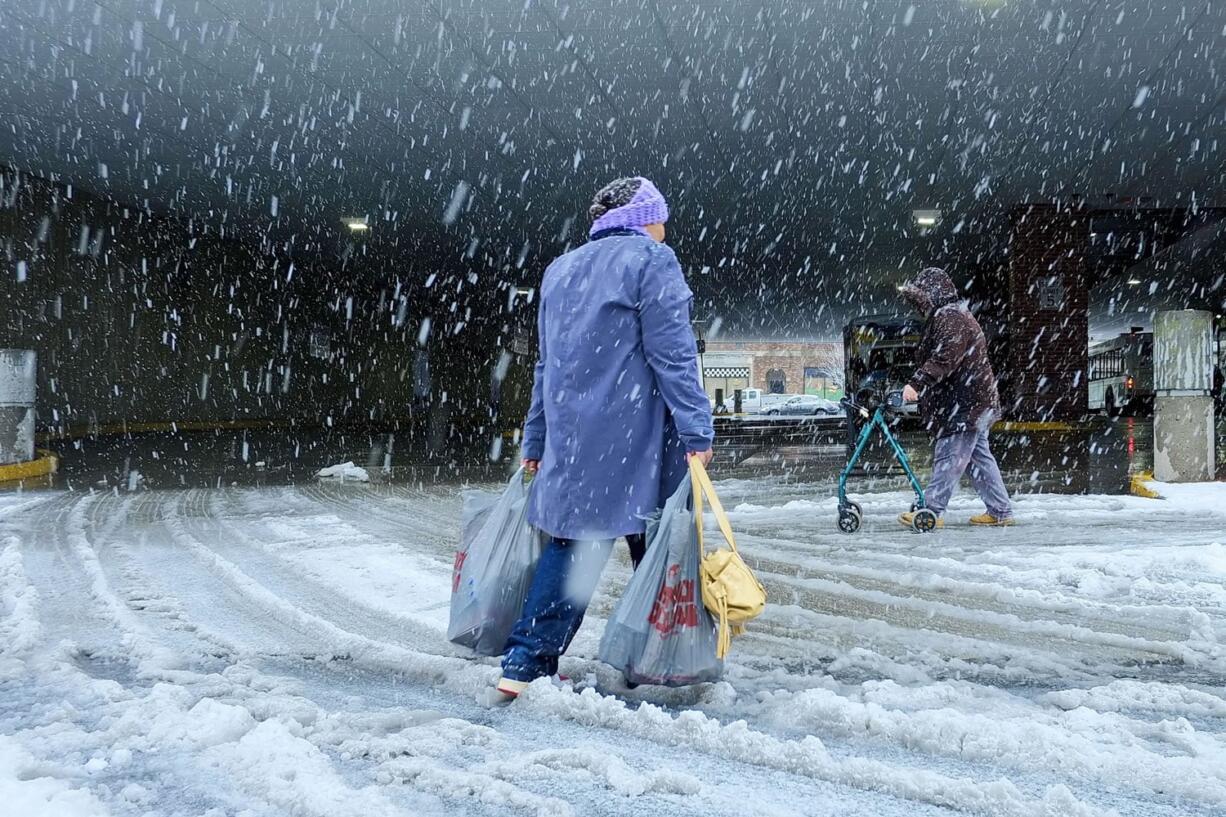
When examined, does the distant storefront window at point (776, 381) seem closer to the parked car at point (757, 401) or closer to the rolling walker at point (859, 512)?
the parked car at point (757, 401)

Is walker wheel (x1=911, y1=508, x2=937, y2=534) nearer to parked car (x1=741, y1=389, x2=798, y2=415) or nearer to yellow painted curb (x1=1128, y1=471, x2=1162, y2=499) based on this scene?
yellow painted curb (x1=1128, y1=471, x2=1162, y2=499)

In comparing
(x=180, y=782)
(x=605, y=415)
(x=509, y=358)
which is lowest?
(x=180, y=782)

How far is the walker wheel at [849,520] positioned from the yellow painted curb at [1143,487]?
3266mm

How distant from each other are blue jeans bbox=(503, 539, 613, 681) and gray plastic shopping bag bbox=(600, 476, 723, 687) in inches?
8.2

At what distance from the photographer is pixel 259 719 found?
2744mm

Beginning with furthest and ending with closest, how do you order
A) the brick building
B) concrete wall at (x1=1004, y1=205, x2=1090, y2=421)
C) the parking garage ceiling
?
the brick building
concrete wall at (x1=1004, y1=205, x2=1090, y2=421)
the parking garage ceiling

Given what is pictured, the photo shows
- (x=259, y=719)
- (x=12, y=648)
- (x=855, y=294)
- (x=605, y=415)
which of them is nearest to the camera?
(x=259, y=719)

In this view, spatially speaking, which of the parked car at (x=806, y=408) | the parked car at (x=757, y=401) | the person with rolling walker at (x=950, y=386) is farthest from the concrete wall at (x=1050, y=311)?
the parked car at (x=757, y=401)

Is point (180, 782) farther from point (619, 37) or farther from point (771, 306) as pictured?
point (771, 306)

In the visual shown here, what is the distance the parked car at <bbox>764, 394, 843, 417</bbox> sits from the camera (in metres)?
44.8

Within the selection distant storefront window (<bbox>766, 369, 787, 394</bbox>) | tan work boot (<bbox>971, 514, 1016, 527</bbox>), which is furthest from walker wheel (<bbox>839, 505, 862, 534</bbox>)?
distant storefront window (<bbox>766, 369, 787, 394</bbox>)

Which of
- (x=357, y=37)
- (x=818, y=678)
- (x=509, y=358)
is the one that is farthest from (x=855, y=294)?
(x=818, y=678)

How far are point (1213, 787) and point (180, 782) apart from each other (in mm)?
2536

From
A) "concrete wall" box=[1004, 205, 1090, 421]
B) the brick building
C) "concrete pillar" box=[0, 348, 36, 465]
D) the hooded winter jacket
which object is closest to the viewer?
the hooded winter jacket
